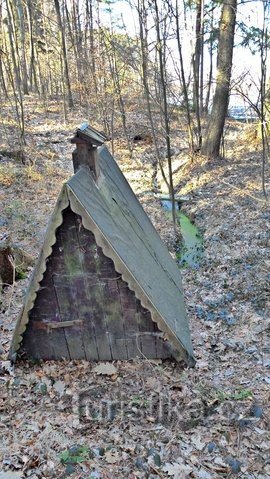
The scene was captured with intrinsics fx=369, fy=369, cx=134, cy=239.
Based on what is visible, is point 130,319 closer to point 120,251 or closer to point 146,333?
point 146,333

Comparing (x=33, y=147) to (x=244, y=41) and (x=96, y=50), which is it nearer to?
(x=96, y=50)

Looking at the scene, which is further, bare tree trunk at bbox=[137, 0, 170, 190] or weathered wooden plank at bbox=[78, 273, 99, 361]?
bare tree trunk at bbox=[137, 0, 170, 190]

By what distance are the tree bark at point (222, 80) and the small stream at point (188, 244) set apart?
3.68 metres

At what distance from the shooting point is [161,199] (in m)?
12.9

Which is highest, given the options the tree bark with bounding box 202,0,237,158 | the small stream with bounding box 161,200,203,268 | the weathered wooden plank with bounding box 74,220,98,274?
the tree bark with bounding box 202,0,237,158

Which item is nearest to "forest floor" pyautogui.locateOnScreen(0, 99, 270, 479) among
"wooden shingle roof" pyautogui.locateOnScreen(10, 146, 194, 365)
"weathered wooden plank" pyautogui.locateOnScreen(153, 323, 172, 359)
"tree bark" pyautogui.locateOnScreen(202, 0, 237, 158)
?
"weathered wooden plank" pyautogui.locateOnScreen(153, 323, 172, 359)

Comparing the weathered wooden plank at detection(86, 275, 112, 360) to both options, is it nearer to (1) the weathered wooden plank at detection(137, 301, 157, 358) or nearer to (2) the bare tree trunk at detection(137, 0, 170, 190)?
(1) the weathered wooden plank at detection(137, 301, 157, 358)

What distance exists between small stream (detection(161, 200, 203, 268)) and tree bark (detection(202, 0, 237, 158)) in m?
3.68

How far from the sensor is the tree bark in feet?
→ 40.5

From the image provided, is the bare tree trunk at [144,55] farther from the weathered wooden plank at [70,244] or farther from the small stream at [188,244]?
the weathered wooden plank at [70,244]

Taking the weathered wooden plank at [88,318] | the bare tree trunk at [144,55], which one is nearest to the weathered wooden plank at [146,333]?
the weathered wooden plank at [88,318]

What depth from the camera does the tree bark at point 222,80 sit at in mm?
12352

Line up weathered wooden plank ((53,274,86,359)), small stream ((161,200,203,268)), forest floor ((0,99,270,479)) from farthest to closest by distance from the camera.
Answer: small stream ((161,200,203,268)) < weathered wooden plank ((53,274,86,359)) < forest floor ((0,99,270,479))

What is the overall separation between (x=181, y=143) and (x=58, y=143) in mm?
5736
